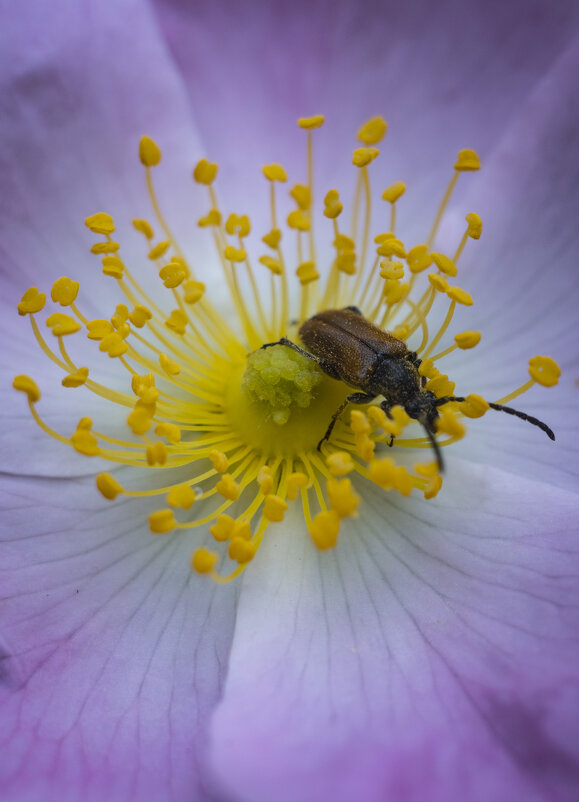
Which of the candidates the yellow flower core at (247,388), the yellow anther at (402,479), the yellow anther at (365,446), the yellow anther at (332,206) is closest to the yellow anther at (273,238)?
the yellow flower core at (247,388)

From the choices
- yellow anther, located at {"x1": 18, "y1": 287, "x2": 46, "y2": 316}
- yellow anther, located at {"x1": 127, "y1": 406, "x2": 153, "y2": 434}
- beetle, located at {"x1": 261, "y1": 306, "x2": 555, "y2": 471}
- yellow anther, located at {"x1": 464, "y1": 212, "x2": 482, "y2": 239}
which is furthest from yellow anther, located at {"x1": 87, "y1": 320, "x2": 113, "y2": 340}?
yellow anther, located at {"x1": 464, "y1": 212, "x2": 482, "y2": 239}

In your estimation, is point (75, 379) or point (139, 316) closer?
point (75, 379)

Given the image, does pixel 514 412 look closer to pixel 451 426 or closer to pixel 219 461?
pixel 451 426

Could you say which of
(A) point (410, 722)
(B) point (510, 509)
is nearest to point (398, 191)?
(B) point (510, 509)

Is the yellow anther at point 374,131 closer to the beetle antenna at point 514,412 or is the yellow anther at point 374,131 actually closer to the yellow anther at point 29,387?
the beetle antenna at point 514,412

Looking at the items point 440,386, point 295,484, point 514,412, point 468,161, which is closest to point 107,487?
point 295,484
